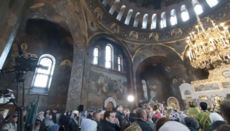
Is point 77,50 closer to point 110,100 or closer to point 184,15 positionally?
point 110,100

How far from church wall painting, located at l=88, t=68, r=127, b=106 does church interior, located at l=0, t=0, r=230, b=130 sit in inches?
2.7

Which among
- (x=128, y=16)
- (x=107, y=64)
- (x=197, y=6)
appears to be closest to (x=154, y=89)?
(x=107, y=64)

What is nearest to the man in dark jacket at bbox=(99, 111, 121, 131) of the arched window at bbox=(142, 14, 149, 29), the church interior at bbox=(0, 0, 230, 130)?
the church interior at bbox=(0, 0, 230, 130)

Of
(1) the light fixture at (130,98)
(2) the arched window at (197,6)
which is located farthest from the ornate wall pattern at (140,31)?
(1) the light fixture at (130,98)

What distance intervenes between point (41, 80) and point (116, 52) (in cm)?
710

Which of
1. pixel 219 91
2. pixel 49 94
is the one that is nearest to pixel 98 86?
pixel 49 94

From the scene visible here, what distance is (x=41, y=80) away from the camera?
8039mm

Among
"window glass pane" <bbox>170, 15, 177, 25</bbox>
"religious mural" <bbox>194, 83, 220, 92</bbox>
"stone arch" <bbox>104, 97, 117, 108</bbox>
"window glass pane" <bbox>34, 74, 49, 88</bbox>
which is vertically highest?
"window glass pane" <bbox>170, 15, 177, 25</bbox>

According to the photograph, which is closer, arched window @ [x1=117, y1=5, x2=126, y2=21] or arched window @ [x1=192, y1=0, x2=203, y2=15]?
arched window @ [x1=192, y1=0, x2=203, y2=15]

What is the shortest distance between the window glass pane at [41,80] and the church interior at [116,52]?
58mm

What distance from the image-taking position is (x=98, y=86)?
338 inches

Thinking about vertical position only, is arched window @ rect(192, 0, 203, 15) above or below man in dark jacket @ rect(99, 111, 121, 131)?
above

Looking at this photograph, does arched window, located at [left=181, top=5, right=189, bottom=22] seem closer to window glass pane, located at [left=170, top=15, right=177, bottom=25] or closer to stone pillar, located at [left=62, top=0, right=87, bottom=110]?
window glass pane, located at [left=170, top=15, right=177, bottom=25]

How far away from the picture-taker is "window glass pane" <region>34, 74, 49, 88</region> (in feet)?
25.7
